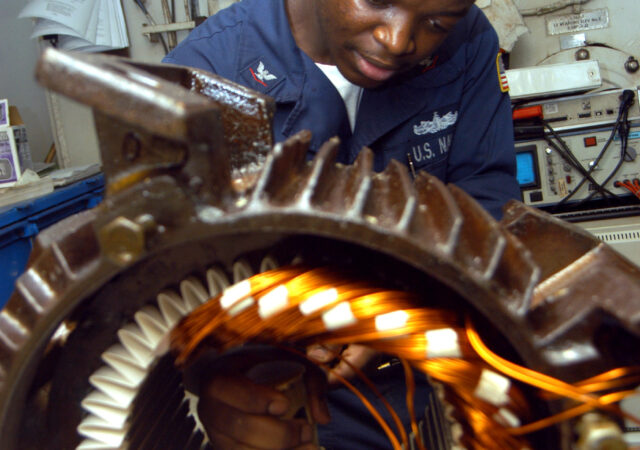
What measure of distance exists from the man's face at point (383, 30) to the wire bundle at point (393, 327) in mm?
631

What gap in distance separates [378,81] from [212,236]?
80 cm

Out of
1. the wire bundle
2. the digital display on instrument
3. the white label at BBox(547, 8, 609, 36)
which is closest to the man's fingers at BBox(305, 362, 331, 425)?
the wire bundle

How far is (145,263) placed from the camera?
49cm

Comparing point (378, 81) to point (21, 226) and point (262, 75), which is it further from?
point (21, 226)

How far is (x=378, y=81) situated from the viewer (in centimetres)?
111

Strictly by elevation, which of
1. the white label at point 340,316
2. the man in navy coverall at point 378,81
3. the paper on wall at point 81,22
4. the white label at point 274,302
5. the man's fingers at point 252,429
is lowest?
the man's fingers at point 252,429

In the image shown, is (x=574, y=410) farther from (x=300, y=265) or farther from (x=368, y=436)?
(x=368, y=436)

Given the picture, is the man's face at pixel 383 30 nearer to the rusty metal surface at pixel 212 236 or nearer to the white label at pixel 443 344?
the rusty metal surface at pixel 212 236

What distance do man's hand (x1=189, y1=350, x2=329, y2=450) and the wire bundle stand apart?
0.34 feet

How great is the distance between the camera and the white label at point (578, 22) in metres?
2.54

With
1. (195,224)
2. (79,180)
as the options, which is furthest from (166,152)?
(79,180)

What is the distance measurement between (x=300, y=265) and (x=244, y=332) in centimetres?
9

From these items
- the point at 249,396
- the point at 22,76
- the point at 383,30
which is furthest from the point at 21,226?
the point at 249,396

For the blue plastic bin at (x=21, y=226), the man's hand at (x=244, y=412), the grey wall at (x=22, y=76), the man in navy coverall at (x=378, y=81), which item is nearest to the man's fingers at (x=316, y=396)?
the man's hand at (x=244, y=412)
